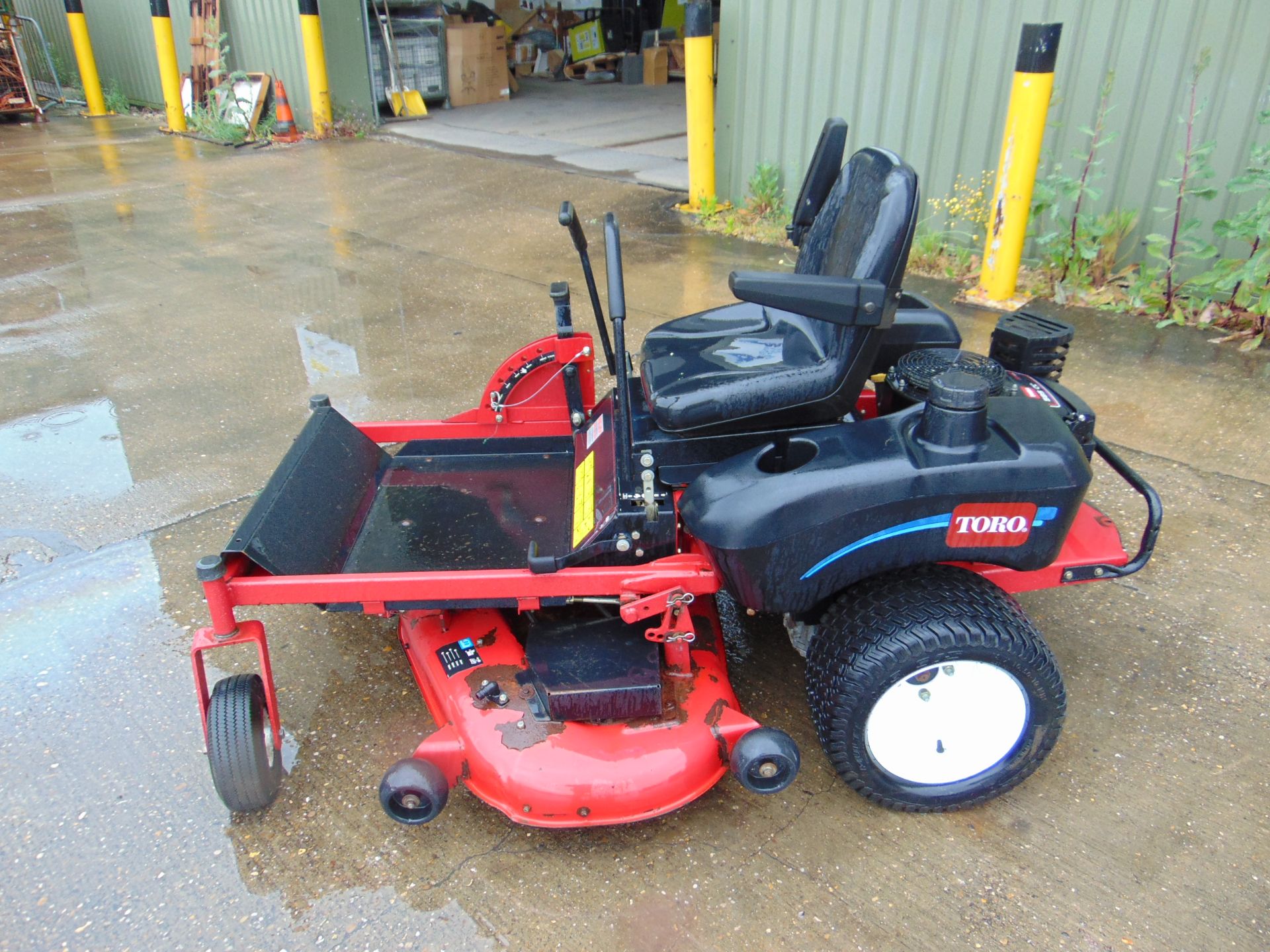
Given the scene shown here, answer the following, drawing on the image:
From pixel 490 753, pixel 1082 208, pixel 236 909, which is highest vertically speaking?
pixel 1082 208

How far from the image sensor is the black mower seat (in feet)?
6.07

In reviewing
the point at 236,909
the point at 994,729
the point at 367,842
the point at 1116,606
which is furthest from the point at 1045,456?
the point at 236,909

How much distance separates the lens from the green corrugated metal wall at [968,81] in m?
4.15

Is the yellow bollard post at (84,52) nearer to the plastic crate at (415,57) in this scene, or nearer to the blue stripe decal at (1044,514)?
the plastic crate at (415,57)

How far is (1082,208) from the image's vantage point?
4.62m

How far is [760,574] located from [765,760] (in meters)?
0.36

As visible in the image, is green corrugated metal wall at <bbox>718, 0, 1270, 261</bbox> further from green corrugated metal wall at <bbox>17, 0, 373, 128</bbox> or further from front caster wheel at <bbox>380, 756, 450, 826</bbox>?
green corrugated metal wall at <bbox>17, 0, 373, 128</bbox>

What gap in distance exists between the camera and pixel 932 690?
182 cm

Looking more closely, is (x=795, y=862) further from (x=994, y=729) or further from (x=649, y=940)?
(x=994, y=729)

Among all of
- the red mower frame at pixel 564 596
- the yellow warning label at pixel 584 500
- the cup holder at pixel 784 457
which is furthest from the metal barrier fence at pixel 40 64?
the cup holder at pixel 784 457

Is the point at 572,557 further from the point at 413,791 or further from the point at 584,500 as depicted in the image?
the point at 413,791

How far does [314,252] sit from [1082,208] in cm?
430

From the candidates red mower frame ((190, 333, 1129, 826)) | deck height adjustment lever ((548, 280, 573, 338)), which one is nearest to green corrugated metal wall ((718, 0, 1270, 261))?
deck height adjustment lever ((548, 280, 573, 338))

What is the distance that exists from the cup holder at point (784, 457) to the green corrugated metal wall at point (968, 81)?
127 inches
